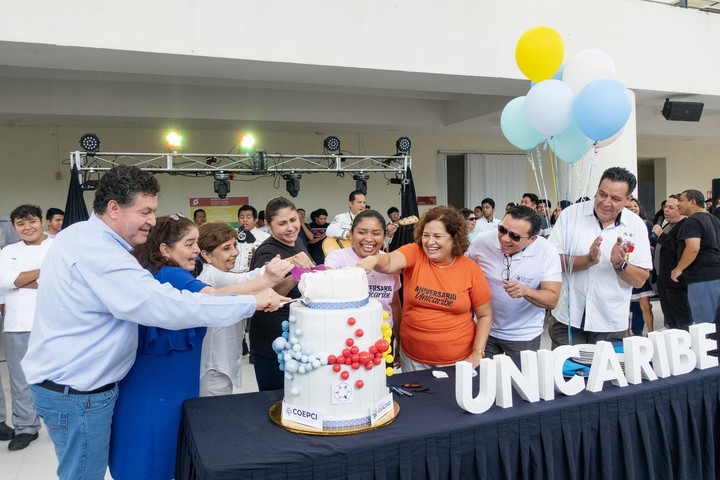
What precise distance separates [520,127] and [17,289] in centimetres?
305

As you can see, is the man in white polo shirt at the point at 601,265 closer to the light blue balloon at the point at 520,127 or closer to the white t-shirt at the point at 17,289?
the light blue balloon at the point at 520,127

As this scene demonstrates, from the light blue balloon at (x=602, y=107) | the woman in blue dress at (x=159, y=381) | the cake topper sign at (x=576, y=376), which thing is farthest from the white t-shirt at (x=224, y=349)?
the light blue balloon at (x=602, y=107)

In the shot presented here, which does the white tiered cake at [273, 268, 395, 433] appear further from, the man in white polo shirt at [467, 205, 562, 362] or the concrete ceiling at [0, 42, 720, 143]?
the concrete ceiling at [0, 42, 720, 143]

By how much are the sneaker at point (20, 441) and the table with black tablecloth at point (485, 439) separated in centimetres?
193

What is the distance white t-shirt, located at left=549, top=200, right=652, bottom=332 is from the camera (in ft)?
8.71

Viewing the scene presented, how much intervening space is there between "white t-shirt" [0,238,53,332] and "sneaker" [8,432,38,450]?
609 millimetres

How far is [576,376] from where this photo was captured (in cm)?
190

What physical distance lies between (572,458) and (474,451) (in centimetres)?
38

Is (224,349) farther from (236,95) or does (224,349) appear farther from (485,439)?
(236,95)

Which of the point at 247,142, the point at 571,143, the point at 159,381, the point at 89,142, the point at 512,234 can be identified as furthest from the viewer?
the point at 247,142

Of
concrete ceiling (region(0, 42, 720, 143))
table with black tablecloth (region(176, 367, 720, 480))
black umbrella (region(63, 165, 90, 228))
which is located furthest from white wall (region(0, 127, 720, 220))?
table with black tablecloth (region(176, 367, 720, 480))

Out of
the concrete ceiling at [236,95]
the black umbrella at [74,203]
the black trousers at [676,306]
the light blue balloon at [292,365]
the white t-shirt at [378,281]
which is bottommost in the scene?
the black trousers at [676,306]

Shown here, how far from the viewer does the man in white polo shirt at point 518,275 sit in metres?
2.39

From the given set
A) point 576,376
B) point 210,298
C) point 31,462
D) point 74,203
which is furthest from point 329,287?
point 74,203
